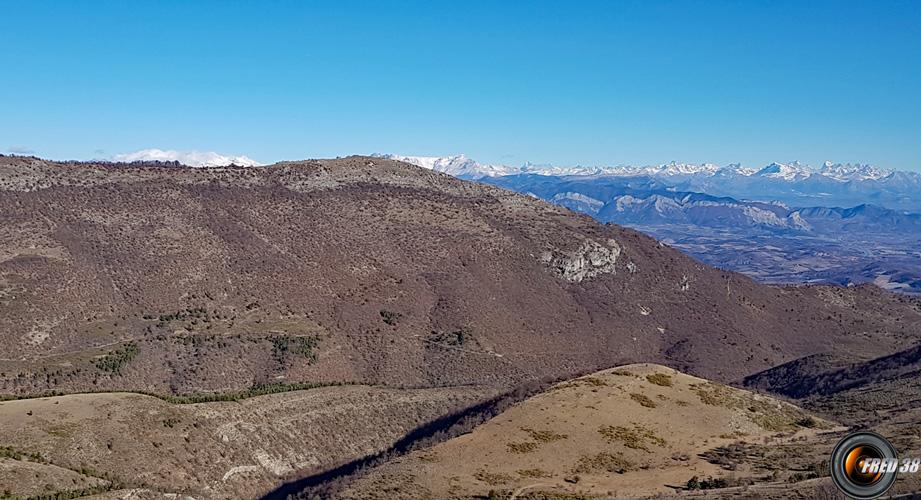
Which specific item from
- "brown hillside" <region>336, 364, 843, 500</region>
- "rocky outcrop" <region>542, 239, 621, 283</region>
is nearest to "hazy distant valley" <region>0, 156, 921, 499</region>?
"brown hillside" <region>336, 364, 843, 500</region>

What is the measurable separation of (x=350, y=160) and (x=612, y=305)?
74.0 m

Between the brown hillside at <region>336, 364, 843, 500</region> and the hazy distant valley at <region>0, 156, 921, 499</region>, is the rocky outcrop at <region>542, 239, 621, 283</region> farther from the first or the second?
the brown hillside at <region>336, 364, 843, 500</region>

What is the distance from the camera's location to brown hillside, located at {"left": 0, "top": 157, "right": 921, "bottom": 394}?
365 ft

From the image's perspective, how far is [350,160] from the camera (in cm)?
19138

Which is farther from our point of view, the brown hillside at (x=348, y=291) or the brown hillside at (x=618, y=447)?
the brown hillside at (x=348, y=291)

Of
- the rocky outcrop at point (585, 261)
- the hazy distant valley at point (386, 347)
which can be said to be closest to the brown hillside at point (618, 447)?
the hazy distant valley at point (386, 347)

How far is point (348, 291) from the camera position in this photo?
138250mm

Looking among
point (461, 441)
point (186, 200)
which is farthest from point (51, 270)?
point (461, 441)

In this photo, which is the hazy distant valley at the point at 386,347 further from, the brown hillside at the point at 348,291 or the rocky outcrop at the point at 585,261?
the rocky outcrop at the point at 585,261

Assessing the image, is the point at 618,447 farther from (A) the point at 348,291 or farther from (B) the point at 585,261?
(B) the point at 585,261

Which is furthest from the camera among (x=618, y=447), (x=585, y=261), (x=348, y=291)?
(x=585, y=261)

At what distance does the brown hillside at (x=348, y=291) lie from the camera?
111312 millimetres

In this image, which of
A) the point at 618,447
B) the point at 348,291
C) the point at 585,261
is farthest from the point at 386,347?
the point at 585,261

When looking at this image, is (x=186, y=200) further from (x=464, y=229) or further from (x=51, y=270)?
(x=464, y=229)
